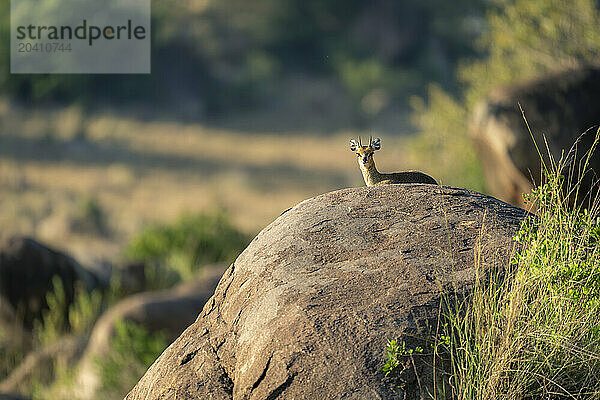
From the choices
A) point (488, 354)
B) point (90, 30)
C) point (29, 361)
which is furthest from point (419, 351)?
point (90, 30)

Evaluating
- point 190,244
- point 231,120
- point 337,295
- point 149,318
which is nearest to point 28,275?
point 190,244

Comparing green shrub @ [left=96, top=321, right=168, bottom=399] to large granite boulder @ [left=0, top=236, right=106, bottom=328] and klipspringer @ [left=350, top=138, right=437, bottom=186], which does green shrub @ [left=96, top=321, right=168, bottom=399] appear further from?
klipspringer @ [left=350, top=138, right=437, bottom=186]

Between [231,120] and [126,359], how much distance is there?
2004cm

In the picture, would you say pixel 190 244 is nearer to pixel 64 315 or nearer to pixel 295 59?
pixel 64 315

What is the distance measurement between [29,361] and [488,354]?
6.53 m

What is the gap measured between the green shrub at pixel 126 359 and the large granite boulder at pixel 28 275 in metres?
2.66

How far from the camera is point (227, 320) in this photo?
3.37 metres

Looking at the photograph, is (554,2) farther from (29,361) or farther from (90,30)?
(90,30)

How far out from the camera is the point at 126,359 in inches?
272

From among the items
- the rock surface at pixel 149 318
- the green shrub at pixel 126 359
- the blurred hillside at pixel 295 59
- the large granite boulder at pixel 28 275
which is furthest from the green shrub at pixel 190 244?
the blurred hillside at pixel 295 59

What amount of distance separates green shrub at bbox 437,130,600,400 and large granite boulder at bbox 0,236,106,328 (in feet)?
24.2

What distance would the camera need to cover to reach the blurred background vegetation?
11.8 meters

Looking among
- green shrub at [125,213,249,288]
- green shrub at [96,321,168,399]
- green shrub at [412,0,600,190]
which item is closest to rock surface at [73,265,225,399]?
green shrub at [96,321,168,399]

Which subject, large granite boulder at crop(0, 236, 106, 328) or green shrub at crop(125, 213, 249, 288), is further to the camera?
green shrub at crop(125, 213, 249, 288)
